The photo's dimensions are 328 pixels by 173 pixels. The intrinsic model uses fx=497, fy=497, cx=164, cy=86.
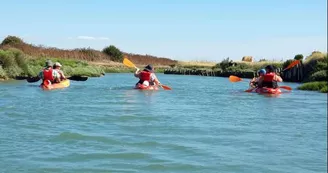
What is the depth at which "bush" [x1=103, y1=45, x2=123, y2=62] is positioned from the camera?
69.4 metres

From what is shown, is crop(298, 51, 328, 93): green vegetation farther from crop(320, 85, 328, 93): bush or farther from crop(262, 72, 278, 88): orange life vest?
crop(262, 72, 278, 88): orange life vest

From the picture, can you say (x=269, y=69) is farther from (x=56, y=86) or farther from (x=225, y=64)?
(x=225, y=64)

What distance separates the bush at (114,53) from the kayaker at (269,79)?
4983cm

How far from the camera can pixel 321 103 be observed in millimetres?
16344

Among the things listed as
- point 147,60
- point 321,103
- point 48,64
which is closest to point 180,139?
point 321,103

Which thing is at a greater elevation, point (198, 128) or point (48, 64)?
point (48, 64)

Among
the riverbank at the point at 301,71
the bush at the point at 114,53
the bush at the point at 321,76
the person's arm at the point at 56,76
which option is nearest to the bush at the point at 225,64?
the riverbank at the point at 301,71

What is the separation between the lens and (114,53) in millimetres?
69750

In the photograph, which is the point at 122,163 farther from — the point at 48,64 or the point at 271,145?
the point at 48,64

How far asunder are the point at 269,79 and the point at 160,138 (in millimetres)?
11757

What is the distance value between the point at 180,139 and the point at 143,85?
1237 centimetres

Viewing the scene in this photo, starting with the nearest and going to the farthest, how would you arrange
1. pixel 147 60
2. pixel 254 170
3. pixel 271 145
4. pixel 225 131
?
1. pixel 254 170
2. pixel 271 145
3. pixel 225 131
4. pixel 147 60

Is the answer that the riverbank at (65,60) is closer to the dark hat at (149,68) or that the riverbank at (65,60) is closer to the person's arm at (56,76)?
the person's arm at (56,76)

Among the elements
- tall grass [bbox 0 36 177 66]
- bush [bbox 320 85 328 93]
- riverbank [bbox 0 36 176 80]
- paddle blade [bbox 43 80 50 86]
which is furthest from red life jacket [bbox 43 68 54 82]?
tall grass [bbox 0 36 177 66]
